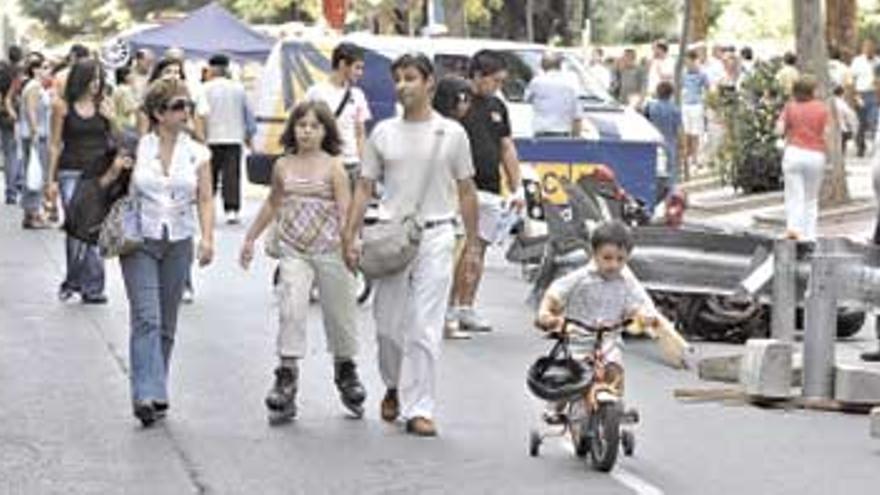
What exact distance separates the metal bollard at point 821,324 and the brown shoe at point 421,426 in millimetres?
2426

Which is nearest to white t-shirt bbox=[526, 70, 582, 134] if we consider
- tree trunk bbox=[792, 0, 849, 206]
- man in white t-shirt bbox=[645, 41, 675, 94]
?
tree trunk bbox=[792, 0, 849, 206]

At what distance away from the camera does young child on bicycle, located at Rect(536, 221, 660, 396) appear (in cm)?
940

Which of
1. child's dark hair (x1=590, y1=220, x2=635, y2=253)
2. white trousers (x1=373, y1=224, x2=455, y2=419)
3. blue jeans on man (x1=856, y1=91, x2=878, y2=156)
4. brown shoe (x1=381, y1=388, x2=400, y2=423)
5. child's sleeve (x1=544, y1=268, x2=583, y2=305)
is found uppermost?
child's dark hair (x1=590, y1=220, x2=635, y2=253)

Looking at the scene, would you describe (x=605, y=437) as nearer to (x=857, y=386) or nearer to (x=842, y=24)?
(x=857, y=386)

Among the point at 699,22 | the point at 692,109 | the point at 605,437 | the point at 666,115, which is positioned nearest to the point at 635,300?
the point at 605,437

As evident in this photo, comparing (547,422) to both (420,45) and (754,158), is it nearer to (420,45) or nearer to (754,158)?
(420,45)

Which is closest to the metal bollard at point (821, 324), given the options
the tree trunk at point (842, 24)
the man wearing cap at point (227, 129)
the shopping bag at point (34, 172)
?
the shopping bag at point (34, 172)

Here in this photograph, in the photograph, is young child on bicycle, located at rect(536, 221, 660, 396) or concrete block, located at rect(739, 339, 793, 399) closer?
young child on bicycle, located at rect(536, 221, 660, 396)

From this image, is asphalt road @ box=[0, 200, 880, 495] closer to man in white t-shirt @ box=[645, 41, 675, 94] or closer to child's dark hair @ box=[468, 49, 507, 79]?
child's dark hair @ box=[468, 49, 507, 79]

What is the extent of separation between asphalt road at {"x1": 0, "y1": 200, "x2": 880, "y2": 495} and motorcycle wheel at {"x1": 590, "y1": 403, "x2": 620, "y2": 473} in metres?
0.07

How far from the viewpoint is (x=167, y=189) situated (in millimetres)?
10266

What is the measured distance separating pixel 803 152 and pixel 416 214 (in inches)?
412

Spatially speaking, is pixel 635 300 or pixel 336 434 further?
pixel 336 434

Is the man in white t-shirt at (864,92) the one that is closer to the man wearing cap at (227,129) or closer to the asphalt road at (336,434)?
the man wearing cap at (227,129)
